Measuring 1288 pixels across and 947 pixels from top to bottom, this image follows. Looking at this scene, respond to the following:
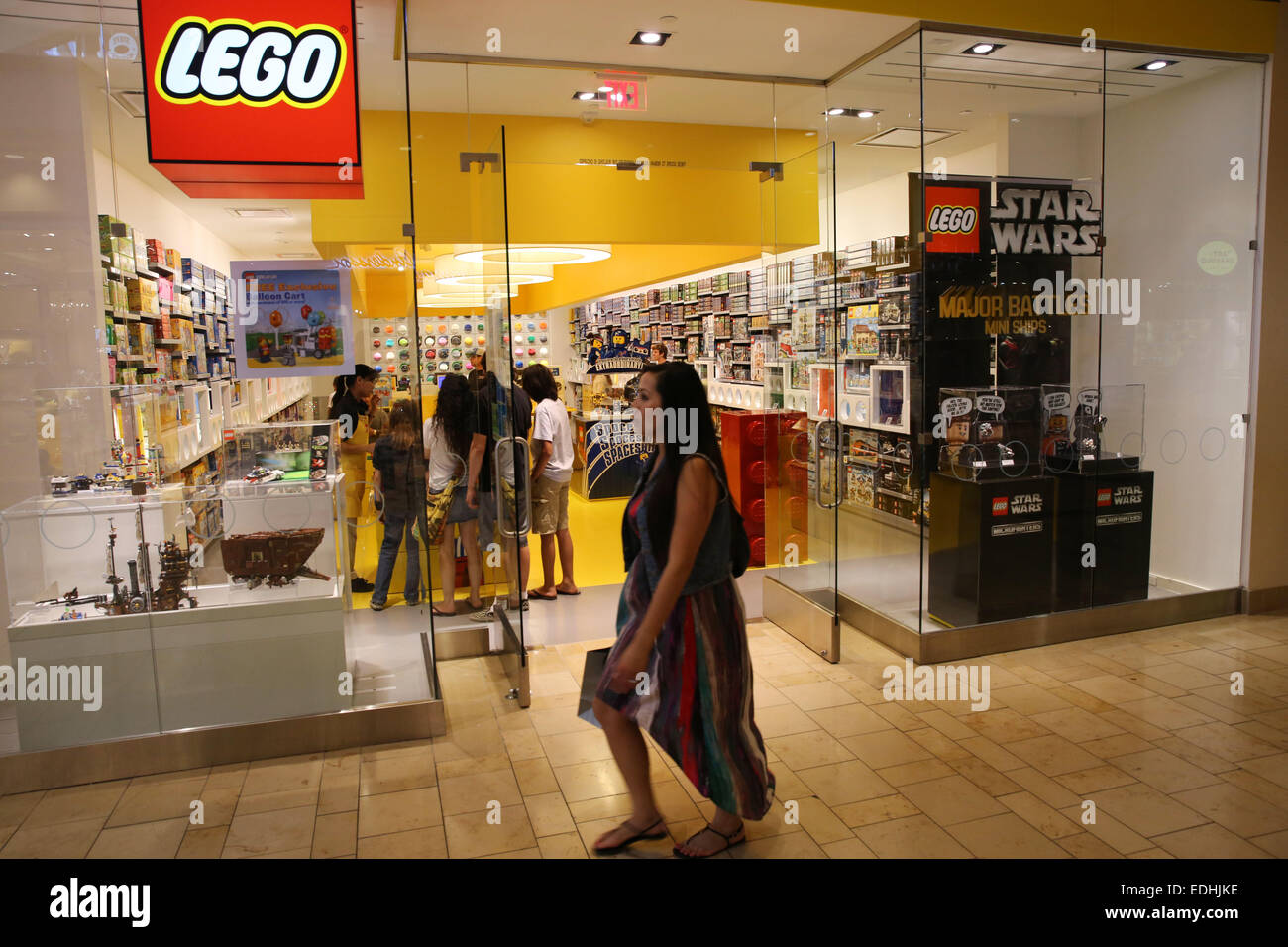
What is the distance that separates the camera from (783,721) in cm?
407

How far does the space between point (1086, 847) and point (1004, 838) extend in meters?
0.26

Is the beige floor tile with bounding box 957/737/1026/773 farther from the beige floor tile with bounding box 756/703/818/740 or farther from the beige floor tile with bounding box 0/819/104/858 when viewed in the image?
the beige floor tile with bounding box 0/819/104/858

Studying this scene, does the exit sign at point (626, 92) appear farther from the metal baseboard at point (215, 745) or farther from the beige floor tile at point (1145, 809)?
the beige floor tile at point (1145, 809)

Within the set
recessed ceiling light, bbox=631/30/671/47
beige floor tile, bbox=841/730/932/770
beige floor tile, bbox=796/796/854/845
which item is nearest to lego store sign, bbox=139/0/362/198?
recessed ceiling light, bbox=631/30/671/47

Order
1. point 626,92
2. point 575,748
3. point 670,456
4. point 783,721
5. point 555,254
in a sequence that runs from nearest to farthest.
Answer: point 670,456 → point 575,748 → point 783,721 → point 626,92 → point 555,254

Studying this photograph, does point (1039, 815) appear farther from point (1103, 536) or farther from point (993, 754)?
point (1103, 536)

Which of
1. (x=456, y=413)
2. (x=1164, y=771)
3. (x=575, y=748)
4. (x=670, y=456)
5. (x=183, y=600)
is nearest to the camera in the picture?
(x=670, y=456)

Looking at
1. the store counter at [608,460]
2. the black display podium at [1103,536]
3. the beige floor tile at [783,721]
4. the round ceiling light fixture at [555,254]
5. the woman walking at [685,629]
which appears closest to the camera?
the woman walking at [685,629]

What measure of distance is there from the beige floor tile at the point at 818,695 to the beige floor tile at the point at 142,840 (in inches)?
104

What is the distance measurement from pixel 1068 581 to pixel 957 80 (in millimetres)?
2894

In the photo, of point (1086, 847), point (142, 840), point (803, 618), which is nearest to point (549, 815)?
point (142, 840)

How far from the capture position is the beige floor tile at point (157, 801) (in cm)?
328

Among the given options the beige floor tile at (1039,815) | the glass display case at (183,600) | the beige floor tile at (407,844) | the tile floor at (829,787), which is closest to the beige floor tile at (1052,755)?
the tile floor at (829,787)

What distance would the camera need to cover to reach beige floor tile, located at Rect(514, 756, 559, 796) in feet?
11.3
